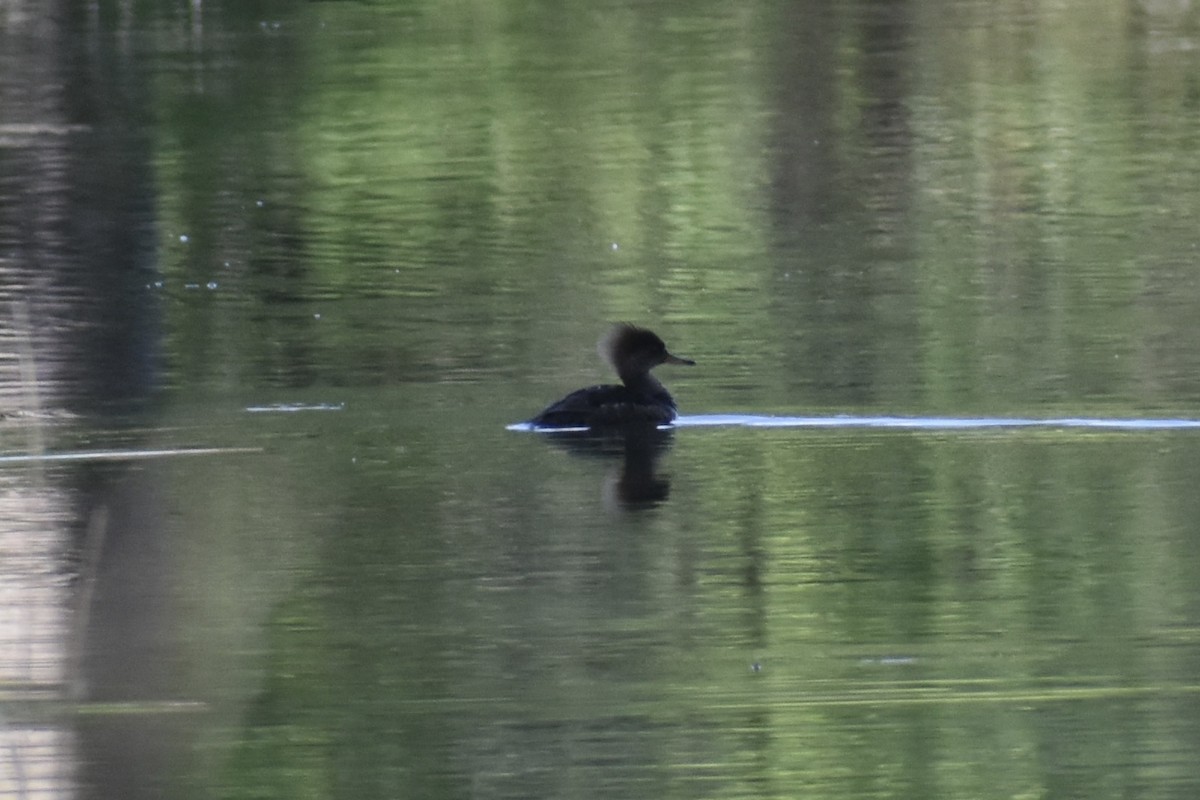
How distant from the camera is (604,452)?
10.6 m

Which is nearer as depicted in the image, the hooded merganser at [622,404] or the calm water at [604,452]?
the calm water at [604,452]

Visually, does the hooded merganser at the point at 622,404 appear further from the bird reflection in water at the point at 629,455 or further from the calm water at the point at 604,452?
the calm water at the point at 604,452

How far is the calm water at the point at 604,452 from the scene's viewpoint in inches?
268

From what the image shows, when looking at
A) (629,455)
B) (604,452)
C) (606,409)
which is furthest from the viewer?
(606,409)

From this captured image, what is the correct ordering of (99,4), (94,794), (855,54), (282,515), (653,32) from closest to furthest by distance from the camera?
1. (94,794)
2. (282,515)
3. (855,54)
4. (653,32)
5. (99,4)

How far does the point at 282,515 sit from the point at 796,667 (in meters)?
2.69

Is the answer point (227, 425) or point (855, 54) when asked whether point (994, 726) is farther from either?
point (855, 54)

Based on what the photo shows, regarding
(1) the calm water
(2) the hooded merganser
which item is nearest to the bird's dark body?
(2) the hooded merganser

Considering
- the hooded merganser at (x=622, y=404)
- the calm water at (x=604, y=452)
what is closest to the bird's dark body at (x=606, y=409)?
the hooded merganser at (x=622, y=404)

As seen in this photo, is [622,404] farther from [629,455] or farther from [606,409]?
[629,455]

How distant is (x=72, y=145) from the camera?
20.9 m

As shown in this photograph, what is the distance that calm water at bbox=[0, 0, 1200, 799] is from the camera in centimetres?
682

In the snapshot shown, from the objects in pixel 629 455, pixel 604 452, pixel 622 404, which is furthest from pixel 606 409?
pixel 629 455

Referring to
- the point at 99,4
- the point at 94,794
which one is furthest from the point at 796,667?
the point at 99,4
